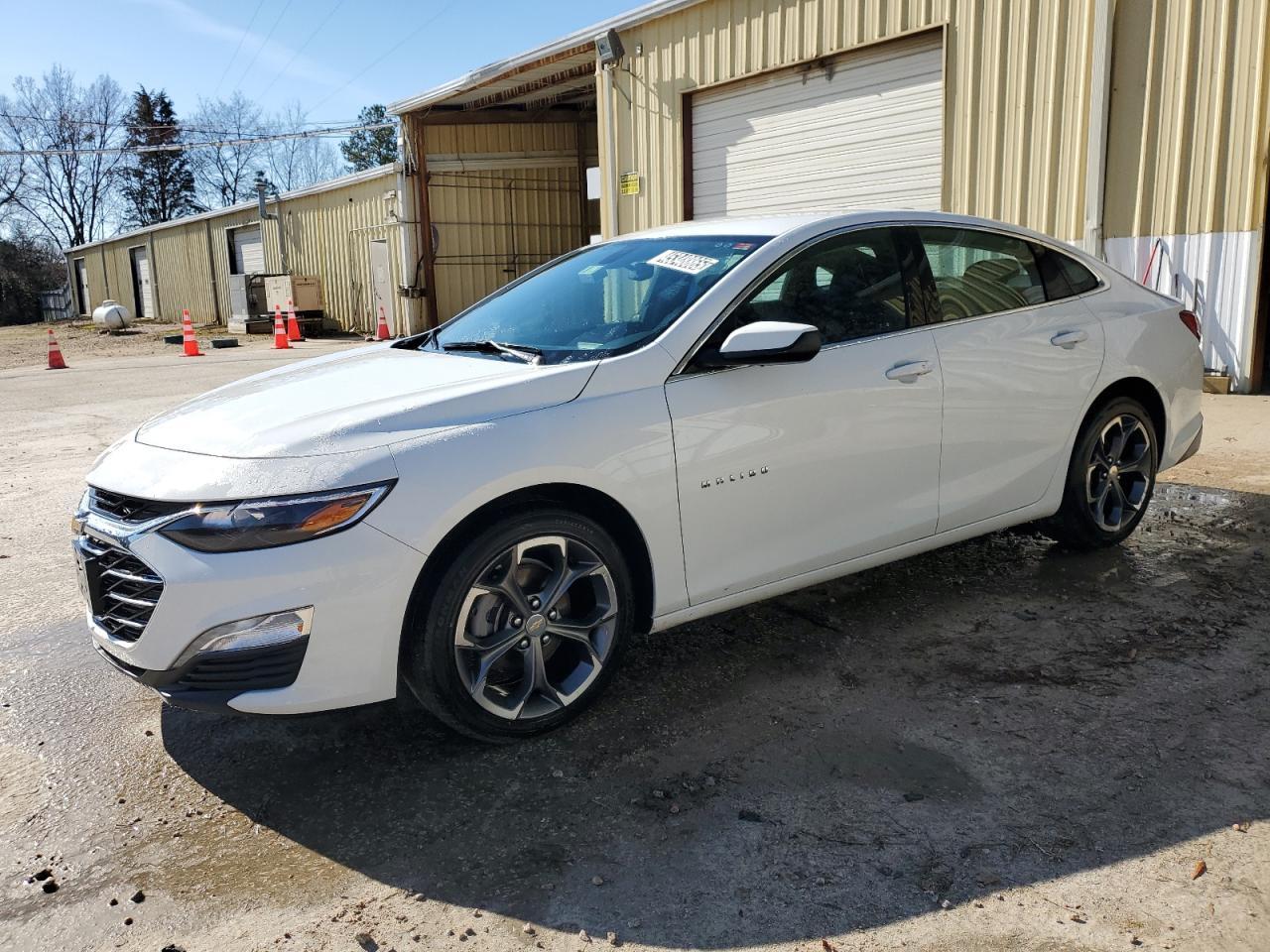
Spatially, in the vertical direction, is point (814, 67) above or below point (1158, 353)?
above

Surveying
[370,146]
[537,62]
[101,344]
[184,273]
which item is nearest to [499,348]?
[537,62]

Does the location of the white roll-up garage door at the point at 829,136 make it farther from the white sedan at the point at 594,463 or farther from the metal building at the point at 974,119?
the white sedan at the point at 594,463

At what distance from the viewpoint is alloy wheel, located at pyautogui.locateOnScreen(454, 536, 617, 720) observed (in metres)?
2.99

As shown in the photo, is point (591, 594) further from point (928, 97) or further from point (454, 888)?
point (928, 97)

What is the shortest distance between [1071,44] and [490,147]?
42.6ft

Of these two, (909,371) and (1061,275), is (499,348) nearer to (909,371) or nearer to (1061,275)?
(909,371)

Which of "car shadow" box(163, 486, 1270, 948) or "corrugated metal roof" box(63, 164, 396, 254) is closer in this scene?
"car shadow" box(163, 486, 1270, 948)

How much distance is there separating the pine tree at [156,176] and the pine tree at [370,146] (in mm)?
12104

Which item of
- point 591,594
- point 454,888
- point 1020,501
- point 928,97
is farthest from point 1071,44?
point 454,888

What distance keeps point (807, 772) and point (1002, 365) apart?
6.62 feet

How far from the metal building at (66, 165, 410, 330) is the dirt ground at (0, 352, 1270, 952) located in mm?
18250

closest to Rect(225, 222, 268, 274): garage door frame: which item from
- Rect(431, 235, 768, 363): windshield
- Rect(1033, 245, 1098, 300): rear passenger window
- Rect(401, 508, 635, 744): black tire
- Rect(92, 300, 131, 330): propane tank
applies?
Rect(92, 300, 131, 330): propane tank

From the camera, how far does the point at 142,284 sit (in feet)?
128

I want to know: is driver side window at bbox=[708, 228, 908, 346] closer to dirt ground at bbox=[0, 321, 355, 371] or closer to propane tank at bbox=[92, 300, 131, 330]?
dirt ground at bbox=[0, 321, 355, 371]
